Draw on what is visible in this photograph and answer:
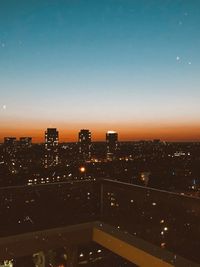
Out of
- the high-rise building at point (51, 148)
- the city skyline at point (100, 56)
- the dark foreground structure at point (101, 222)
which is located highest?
the city skyline at point (100, 56)

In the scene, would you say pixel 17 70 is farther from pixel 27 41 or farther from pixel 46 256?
pixel 46 256

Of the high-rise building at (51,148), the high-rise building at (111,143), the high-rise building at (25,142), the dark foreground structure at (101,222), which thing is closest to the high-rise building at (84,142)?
the high-rise building at (111,143)

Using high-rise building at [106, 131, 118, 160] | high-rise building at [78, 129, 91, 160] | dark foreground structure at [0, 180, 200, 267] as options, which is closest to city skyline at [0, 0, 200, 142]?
dark foreground structure at [0, 180, 200, 267]

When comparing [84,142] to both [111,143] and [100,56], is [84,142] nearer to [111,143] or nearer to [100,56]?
[111,143]

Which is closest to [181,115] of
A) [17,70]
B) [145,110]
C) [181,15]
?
[145,110]

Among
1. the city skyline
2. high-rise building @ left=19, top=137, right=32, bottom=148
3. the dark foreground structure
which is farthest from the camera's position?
high-rise building @ left=19, top=137, right=32, bottom=148

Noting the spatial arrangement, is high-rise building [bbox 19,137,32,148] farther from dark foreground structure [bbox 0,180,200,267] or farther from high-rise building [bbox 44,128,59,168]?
dark foreground structure [bbox 0,180,200,267]

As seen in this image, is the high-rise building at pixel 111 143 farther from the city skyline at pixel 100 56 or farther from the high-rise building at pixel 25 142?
the city skyline at pixel 100 56
